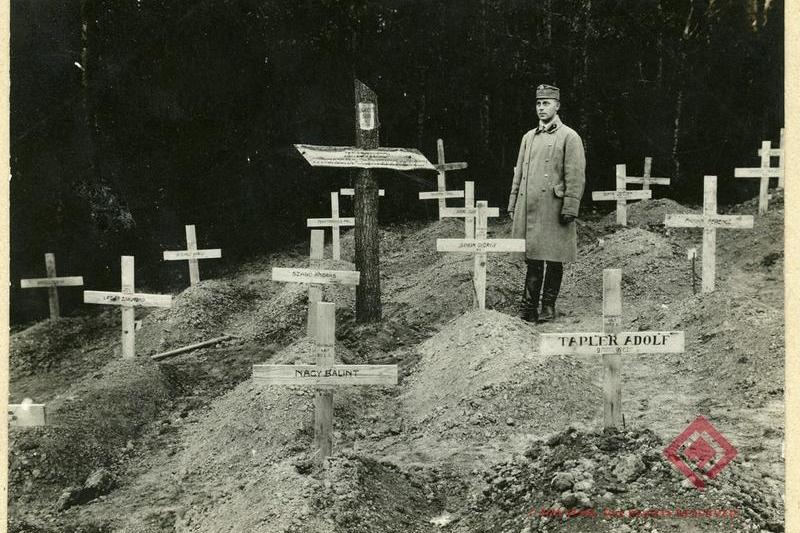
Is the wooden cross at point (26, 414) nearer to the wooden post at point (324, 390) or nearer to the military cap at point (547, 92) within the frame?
the wooden post at point (324, 390)

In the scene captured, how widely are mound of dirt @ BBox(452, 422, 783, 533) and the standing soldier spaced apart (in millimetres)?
3694

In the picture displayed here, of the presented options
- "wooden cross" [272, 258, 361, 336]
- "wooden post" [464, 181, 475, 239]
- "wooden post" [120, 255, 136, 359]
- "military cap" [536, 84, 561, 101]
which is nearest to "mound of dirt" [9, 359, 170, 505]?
"wooden post" [120, 255, 136, 359]

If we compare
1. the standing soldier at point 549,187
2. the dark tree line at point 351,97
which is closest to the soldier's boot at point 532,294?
the standing soldier at point 549,187

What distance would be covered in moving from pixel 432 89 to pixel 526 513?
571 inches

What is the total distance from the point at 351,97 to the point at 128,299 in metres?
10.2

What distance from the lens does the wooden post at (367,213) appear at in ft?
27.6

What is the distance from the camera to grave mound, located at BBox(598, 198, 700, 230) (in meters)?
14.8

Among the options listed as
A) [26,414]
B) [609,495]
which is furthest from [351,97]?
[609,495]

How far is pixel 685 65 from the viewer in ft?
52.7

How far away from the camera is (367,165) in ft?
27.1

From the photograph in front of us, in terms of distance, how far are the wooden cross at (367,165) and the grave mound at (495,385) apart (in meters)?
1.33

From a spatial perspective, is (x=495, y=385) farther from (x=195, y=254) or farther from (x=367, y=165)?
(x=195, y=254)

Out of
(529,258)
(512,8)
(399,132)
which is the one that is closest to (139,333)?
(529,258)

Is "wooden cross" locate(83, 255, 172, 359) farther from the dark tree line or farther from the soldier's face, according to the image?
the dark tree line
